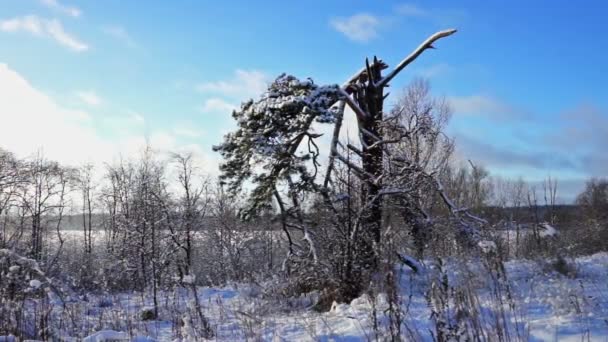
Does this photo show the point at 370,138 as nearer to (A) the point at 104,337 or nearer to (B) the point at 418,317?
(B) the point at 418,317

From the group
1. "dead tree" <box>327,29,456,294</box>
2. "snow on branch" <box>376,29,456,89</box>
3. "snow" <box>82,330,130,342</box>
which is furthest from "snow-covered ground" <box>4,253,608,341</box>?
"snow on branch" <box>376,29,456,89</box>

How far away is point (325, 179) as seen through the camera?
9.92m

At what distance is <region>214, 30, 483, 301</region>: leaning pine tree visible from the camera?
8375 millimetres

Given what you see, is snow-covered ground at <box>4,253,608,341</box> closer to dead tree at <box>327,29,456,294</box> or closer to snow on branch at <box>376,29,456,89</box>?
dead tree at <box>327,29,456,294</box>

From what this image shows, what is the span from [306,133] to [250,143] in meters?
1.20

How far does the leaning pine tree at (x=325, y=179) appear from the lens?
8375mm

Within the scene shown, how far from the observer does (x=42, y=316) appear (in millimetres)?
5023

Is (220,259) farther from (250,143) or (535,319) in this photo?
(535,319)

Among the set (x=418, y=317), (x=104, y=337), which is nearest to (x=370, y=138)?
(x=418, y=317)

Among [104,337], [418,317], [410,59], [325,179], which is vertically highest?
[410,59]

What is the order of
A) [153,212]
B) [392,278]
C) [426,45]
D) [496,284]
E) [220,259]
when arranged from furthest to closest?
[220,259] → [153,212] → [426,45] → [496,284] → [392,278]

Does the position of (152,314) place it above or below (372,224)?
below

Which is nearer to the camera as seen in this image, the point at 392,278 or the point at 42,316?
→ the point at 392,278

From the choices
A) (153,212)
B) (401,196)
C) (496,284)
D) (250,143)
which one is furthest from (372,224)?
(153,212)
